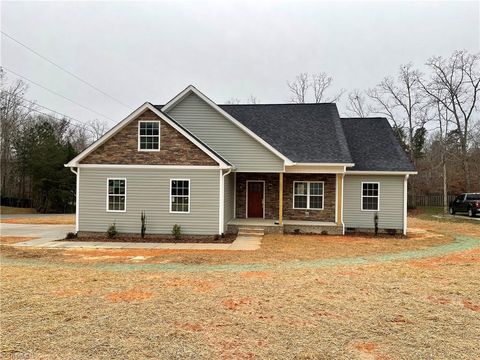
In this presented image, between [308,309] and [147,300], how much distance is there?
9.79 ft

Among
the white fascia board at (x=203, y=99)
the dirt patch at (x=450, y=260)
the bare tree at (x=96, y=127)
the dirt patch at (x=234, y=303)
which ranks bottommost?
the dirt patch at (x=450, y=260)

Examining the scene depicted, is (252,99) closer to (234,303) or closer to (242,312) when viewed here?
(234,303)

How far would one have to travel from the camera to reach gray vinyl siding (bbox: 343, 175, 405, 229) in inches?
687

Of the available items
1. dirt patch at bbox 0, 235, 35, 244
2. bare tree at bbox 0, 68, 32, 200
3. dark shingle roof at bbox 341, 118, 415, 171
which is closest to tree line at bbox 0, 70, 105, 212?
bare tree at bbox 0, 68, 32, 200

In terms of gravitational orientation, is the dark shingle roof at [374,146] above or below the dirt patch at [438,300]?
above

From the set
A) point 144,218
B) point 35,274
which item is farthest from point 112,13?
point 35,274

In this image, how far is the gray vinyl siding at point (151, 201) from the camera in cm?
1486

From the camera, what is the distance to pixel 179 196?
1500 centimetres

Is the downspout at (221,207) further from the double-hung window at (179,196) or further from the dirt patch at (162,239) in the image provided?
the double-hung window at (179,196)

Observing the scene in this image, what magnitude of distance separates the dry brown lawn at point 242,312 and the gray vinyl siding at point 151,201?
4.55 metres

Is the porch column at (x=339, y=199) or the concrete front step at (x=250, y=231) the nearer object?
the concrete front step at (x=250, y=231)

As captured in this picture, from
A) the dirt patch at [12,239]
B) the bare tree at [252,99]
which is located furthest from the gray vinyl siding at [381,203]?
the bare tree at [252,99]

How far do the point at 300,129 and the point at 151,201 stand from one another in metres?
8.92

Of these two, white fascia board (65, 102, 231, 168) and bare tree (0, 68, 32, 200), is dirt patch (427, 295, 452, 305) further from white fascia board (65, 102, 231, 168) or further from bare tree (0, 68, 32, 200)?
bare tree (0, 68, 32, 200)
